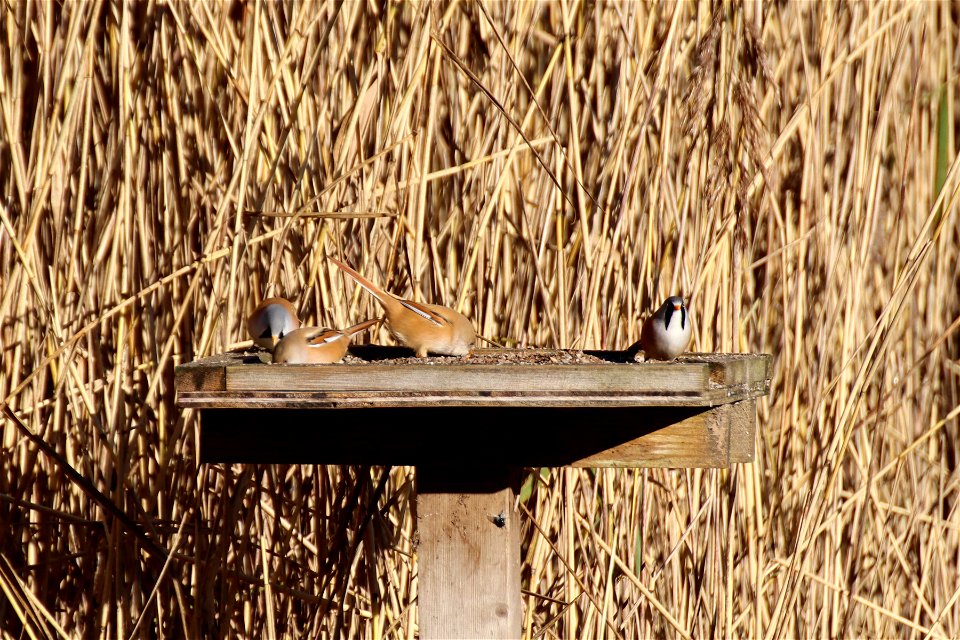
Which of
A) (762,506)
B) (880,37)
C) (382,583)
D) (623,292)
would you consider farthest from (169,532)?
(880,37)

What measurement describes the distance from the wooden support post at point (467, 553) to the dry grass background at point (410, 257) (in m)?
0.57

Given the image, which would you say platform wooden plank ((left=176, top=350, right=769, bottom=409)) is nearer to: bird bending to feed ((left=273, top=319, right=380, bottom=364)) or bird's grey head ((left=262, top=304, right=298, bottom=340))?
bird bending to feed ((left=273, top=319, right=380, bottom=364))

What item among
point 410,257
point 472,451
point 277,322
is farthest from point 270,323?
point 410,257

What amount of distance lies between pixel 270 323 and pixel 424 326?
0.23 m

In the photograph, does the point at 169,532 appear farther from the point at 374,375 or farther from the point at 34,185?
the point at 374,375

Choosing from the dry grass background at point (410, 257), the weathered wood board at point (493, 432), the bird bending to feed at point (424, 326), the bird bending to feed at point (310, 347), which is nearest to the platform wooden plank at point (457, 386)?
the weathered wood board at point (493, 432)

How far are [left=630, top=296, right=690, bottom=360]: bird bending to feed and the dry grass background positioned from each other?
1.60 ft

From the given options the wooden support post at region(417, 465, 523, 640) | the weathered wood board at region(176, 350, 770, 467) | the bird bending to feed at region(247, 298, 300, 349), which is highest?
the bird bending to feed at region(247, 298, 300, 349)

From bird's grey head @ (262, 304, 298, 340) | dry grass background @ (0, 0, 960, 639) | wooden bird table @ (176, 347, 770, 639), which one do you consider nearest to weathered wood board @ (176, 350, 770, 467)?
wooden bird table @ (176, 347, 770, 639)

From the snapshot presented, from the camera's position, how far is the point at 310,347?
1.41m

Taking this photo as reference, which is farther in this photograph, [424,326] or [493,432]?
[424,326]

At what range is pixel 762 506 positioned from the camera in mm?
2258

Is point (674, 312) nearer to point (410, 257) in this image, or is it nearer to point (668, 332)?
point (668, 332)

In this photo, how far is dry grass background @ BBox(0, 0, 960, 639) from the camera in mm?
2037
